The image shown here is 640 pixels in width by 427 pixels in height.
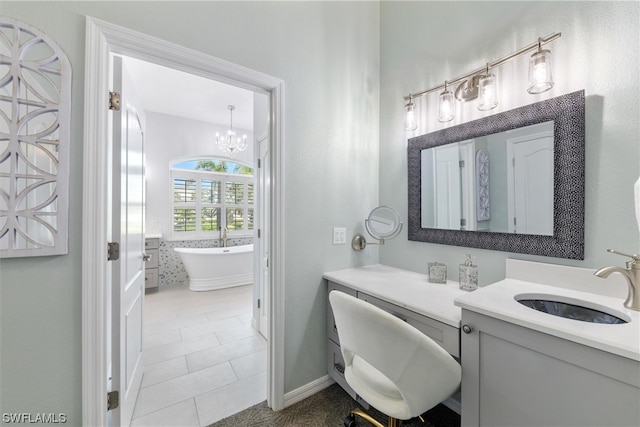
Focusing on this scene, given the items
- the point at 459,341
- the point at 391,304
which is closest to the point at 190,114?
the point at 391,304

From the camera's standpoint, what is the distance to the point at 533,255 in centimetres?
127

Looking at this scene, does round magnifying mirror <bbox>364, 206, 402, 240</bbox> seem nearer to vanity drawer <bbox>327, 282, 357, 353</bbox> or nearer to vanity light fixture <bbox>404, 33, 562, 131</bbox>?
vanity drawer <bbox>327, 282, 357, 353</bbox>

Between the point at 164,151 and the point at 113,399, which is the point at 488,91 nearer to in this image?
the point at 113,399

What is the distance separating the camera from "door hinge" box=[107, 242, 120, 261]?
1.20 metres

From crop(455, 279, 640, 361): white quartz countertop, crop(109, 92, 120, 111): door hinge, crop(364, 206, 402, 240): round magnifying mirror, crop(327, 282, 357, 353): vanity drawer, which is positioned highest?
crop(109, 92, 120, 111): door hinge

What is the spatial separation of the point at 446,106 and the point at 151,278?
14.7 ft

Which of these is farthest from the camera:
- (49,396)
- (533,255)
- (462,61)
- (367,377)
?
(462,61)

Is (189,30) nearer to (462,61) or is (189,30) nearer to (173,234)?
(462,61)

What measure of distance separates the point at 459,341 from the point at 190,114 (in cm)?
494

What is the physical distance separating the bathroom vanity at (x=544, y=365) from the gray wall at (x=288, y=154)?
0.99 meters

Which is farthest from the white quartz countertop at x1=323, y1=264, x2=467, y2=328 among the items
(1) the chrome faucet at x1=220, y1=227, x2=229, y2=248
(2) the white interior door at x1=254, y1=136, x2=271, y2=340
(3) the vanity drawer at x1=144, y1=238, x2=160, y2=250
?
(1) the chrome faucet at x1=220, y1=227, x2=229, y2=248

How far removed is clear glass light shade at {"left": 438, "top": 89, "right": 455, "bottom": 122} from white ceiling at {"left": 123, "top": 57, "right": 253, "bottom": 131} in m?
2.53

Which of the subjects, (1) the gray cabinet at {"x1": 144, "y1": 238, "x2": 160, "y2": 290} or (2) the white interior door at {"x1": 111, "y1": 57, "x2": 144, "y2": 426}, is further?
(1) the gray cabinet at {"x1": 144, "y1": 238, "x2": 160, "y2": 290}

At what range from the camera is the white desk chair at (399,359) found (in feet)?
2.94
